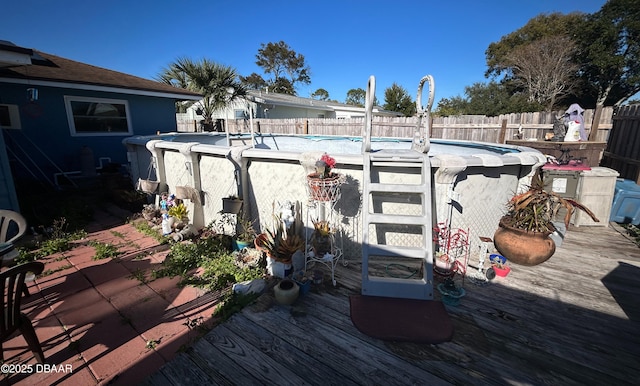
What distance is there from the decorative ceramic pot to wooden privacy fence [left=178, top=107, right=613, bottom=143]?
15.1 feet

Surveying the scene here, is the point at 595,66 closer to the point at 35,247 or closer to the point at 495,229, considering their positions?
the point at 495,229

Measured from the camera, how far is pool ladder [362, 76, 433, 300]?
2791 mm

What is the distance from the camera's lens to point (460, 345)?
7.38 feet

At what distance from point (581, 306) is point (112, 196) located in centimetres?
869

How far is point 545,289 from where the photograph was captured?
3029 mm

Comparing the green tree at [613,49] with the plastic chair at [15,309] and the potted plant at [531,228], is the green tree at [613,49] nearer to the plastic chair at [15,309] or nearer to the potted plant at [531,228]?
the potted plant at [531,228]

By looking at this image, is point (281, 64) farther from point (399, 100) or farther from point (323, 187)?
point (323, 187)

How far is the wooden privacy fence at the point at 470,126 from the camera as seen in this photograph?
24.9 ft

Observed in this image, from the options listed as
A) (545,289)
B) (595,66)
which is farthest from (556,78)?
(545,289)

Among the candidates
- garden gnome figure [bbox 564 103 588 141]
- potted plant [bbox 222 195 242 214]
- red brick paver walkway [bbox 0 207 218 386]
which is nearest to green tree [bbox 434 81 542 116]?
garden gnome figure [bbox 564 103 588 141]

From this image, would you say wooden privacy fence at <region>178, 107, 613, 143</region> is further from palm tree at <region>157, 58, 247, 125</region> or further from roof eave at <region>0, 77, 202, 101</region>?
roof eave at <region>0, 77, 202, 101</region>

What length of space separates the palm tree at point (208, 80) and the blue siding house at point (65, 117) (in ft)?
10.2

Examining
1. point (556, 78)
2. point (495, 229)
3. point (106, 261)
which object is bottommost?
point (106, 261)

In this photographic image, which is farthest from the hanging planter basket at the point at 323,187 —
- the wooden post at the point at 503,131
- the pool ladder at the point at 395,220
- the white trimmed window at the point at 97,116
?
the white trimmed window at the point at 97,116
